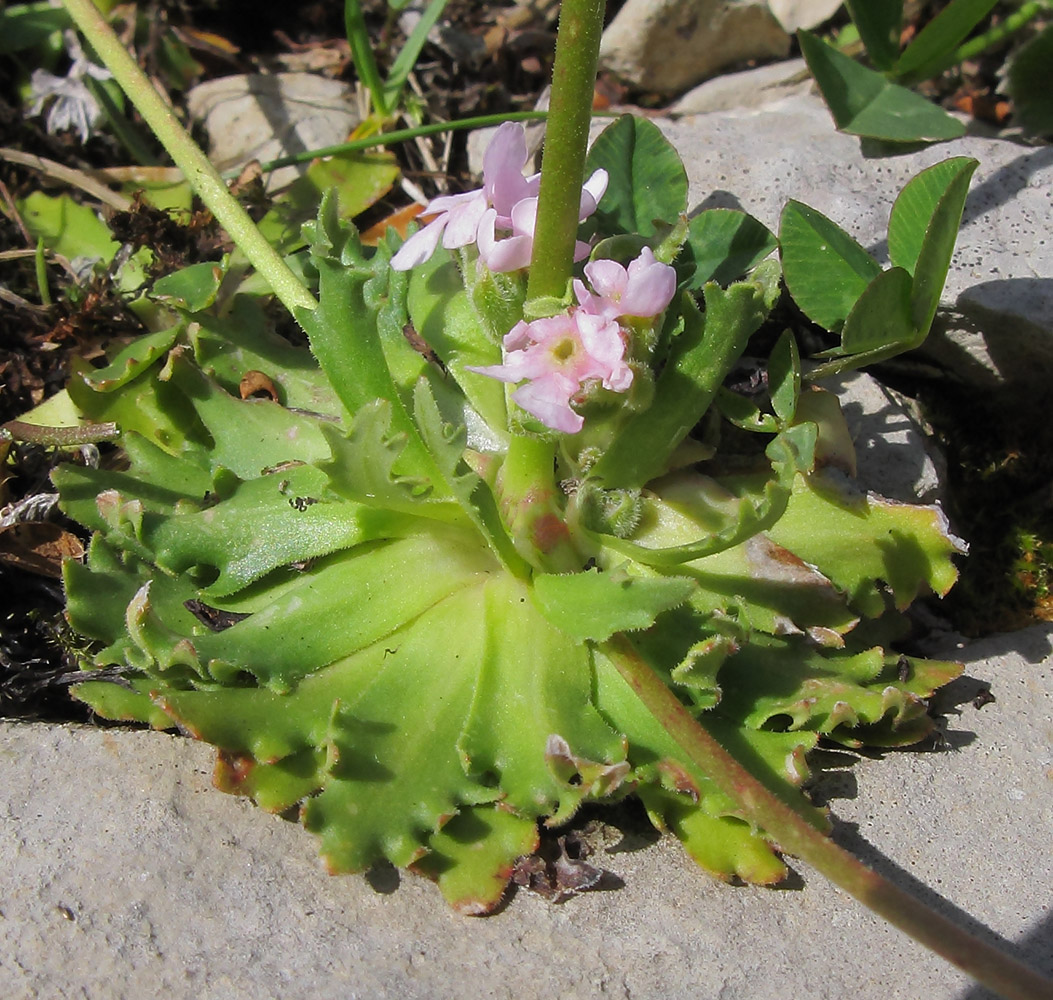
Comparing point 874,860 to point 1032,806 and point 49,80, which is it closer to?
point 1032,806

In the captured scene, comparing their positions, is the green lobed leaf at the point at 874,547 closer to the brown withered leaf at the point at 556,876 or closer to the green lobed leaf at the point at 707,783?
the green lobed leaf at the point at 707,783

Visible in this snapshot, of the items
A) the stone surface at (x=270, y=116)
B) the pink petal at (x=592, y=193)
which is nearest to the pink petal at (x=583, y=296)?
the pink petal at (x=592, y=193)

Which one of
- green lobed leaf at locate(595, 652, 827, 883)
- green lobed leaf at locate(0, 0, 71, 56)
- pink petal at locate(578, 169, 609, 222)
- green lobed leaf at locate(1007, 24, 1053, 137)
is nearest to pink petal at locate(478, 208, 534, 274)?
pink petal at locate(578, 169, 609, 222)

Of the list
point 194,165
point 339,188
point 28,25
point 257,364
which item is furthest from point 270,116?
point 257,364

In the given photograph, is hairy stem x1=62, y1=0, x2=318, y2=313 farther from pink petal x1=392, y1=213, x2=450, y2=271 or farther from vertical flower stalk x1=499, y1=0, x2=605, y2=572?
vertical flower stalk x1=499, y1=0, x2=605, y2=572

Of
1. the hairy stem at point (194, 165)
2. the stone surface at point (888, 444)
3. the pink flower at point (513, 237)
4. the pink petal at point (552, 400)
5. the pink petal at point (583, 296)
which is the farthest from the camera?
the stone surface at point (888, 444)

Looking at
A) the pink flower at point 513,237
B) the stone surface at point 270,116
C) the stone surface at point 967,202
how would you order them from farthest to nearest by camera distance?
the stone surface at point 270,116, the stone surface at point 967,202, the pink flower at point 513,237

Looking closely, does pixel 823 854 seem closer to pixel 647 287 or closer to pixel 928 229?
pixel 647 287
